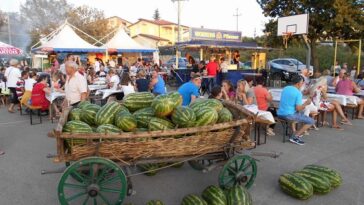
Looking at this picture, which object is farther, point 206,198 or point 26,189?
point 26,189

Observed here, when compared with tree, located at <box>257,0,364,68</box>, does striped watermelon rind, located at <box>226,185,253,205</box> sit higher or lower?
lower

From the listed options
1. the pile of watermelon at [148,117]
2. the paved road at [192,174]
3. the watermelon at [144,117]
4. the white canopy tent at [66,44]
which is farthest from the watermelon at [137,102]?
the white canopy tent at [66,44]

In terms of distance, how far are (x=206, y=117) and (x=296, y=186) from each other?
1552 mm

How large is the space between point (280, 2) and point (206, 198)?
62.3 ft

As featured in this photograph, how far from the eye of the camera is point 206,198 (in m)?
3.67

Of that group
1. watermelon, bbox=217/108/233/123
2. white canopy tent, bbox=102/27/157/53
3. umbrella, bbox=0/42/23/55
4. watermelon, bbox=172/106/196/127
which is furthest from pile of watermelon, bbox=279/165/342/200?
white canopy tent, bbox=102/27/157/53

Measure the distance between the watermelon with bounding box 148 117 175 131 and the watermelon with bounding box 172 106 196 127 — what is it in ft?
0.24

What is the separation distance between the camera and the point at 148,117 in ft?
12.0

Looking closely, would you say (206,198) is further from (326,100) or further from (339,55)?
(339,55)

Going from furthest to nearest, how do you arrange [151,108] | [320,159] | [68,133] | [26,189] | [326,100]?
[326,100], [320,159], [26,189], [151,108], [68,133]

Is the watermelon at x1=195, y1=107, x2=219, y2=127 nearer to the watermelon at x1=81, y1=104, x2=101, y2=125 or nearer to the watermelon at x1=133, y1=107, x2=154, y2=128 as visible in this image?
the watermelon at x1=133, y1=107, x2=154, y2=128

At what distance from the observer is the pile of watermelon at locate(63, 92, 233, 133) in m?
3.45

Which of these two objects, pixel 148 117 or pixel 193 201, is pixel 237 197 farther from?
pixel 148 117

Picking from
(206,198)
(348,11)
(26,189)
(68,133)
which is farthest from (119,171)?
(348,11)
